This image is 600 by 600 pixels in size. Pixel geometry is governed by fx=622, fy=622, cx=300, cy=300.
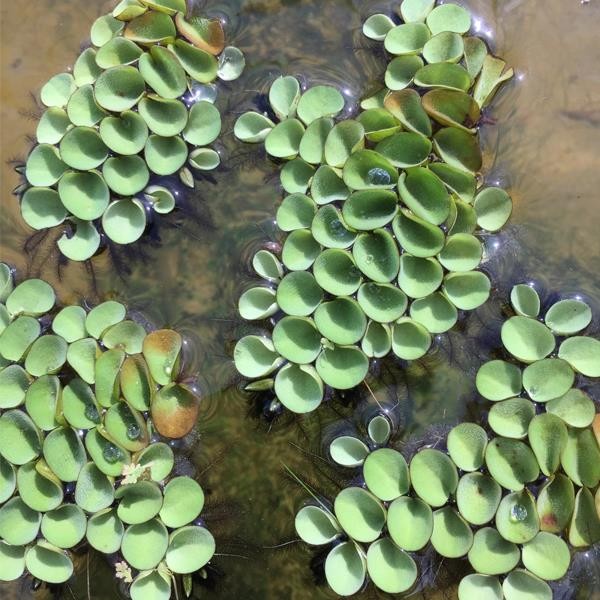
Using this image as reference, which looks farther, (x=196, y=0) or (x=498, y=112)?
(x=196, y=0)

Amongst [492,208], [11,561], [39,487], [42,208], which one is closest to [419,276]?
[492,208]

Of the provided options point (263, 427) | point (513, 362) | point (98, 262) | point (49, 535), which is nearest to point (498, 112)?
point (513, 362)

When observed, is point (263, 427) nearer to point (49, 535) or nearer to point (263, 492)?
point (263, 492)

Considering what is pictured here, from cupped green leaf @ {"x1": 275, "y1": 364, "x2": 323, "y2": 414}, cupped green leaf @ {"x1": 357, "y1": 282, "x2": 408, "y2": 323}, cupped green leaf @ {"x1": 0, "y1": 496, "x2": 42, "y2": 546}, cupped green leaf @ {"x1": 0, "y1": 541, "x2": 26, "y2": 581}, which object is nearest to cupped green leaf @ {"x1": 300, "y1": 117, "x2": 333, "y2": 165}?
cupped green leaf @ {"x1": 357, "y1": 282, "x2": 408, "y2": 323}

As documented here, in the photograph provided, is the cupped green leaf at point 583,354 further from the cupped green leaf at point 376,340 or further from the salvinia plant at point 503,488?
the cupped green leaf at point 376,340

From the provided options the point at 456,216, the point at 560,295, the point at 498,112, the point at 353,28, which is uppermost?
the point at 353,28

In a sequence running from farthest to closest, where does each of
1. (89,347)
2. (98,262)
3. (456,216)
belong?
1. (98,262)
2. (89,347)
3. (456,216)

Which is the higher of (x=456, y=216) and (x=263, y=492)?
(x=456, y=216)

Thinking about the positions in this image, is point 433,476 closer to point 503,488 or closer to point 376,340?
point 503,488

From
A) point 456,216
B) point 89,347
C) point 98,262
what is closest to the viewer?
point 456,216
